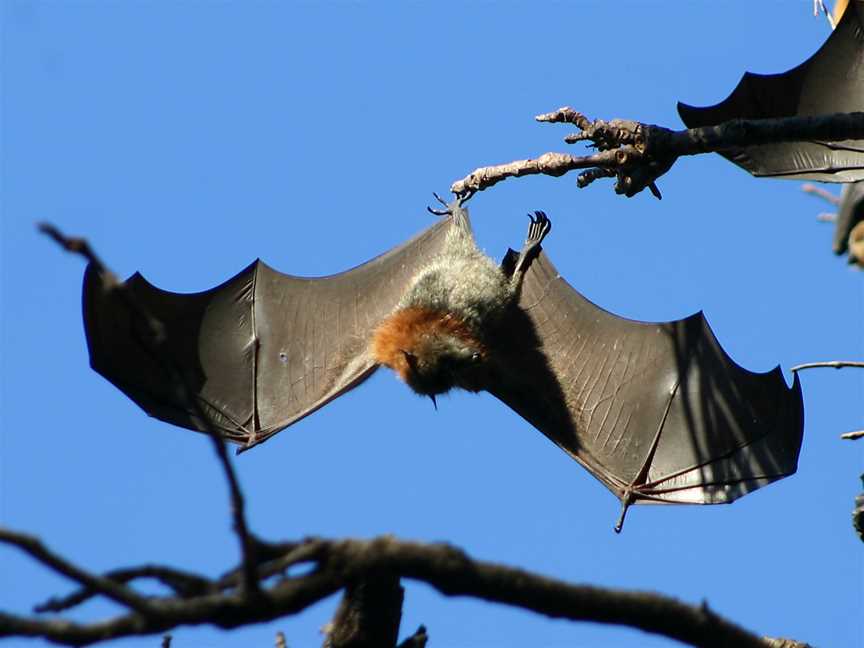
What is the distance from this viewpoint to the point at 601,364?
8320mm

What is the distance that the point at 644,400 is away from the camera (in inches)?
324

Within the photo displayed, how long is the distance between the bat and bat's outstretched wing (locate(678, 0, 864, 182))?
1563 mm

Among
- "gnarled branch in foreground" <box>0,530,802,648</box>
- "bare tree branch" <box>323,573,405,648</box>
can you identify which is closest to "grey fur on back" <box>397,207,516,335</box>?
"bare tree branch" <box>323,573,405,648</box>

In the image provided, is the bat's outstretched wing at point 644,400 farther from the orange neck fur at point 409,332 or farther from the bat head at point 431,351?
the orange neck fur at point 409,332

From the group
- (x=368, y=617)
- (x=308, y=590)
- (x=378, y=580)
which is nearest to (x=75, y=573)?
(x=308, y=590)

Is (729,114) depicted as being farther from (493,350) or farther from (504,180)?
(493,350)

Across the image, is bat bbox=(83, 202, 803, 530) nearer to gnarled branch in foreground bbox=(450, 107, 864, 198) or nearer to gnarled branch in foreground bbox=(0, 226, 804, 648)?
gnarled branch in foreground bbox=(450, 107, 864, 198)

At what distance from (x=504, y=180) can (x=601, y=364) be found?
220 cm

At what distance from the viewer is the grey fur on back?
814 centimetres

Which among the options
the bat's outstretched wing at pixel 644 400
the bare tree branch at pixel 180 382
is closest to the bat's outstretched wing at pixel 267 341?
the bat's outstretched wing at pixel 644 400

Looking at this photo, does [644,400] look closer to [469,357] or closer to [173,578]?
[469,357]

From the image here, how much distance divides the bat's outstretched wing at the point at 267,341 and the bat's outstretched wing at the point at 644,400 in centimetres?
110

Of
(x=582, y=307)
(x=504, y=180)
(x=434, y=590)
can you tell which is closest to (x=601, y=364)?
(x=582, y=307)

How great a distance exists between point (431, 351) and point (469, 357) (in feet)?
0.98
